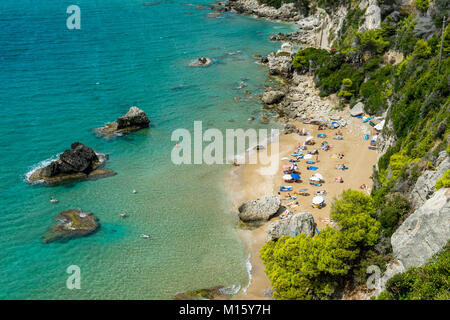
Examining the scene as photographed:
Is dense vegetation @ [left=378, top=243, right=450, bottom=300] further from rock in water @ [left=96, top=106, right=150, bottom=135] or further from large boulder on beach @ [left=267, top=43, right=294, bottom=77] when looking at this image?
large boulder on beach @ [left=267, top=43, right=294, bottom=77]

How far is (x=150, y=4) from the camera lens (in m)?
151

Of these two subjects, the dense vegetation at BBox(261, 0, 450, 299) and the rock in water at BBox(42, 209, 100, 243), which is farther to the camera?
the rock in water at BBox(42, 209, 100, 243)

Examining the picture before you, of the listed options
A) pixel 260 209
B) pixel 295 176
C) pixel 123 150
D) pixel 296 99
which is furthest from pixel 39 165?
pixel 296 99

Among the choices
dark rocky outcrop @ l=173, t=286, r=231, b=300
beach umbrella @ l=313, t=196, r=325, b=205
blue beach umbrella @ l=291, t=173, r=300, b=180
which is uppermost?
blue beach umbrella @ l=291, t=173, r=300, b=180

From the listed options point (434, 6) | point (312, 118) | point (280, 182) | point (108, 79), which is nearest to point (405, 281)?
point (280, 182)

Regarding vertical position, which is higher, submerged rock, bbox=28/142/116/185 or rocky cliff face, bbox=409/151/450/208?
rocky cliff face, bbox=409/151/450/208

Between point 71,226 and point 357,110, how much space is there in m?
44.0

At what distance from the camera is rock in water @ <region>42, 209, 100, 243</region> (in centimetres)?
3669

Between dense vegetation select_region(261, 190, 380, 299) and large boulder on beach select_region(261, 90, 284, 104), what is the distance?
124 ft

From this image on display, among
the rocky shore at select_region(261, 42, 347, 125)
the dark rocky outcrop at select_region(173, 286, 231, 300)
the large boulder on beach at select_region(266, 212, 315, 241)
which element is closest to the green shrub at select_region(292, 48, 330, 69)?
the rocky shore at select_region(261, 42, 347, 125)

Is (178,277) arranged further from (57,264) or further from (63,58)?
(63,58)

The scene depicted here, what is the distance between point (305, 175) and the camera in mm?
43812

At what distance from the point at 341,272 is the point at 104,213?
26.4 meters

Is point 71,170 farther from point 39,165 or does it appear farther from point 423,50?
point 423,50
